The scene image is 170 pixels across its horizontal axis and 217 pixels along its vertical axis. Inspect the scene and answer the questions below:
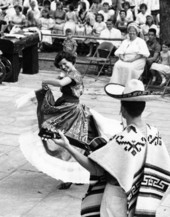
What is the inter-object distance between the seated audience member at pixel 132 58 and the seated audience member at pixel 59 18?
538cm

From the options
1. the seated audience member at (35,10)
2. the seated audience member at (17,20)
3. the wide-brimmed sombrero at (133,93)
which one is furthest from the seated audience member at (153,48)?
the wide-brimmed sombrero at (133,93)

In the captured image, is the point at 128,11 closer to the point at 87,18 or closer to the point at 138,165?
the point at 87,18

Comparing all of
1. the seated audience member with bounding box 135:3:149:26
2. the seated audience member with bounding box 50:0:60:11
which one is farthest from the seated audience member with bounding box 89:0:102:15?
the seated audience member with bounding box 135:3:149:26

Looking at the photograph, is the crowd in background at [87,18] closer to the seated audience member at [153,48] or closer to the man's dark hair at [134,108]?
the seated audience member at [153,48]

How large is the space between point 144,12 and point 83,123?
11304 millimetres

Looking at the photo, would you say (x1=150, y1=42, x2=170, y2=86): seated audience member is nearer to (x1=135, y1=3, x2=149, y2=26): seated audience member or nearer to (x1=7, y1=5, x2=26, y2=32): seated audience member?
(x1=135, y1=3, x2=149, y2=26): seated audience member

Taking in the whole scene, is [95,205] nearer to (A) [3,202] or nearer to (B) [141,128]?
(B) [141,128]

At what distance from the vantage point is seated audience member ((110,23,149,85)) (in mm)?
12055

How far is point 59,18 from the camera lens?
17.9 metres

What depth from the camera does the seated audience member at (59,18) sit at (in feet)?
56.9

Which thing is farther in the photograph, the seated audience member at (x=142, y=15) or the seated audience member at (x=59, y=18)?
the seated audience member at (x=59, y=18)

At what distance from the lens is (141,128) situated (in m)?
3.75

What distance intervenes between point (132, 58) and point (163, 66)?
650 mm

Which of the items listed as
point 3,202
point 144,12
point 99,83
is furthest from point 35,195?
point 144,12
